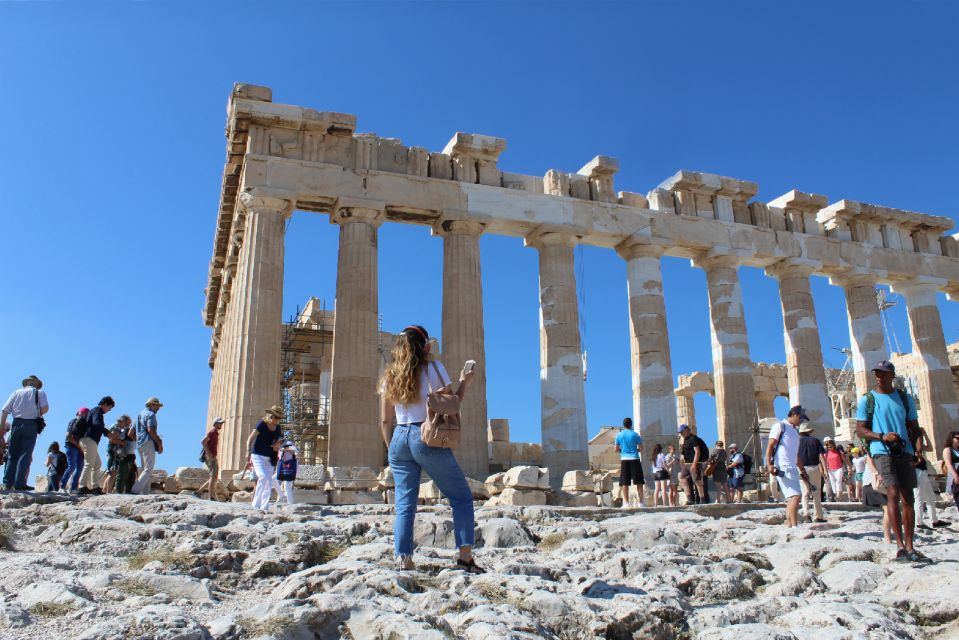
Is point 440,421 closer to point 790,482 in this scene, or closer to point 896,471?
point 896,471

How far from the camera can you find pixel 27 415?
478 inches

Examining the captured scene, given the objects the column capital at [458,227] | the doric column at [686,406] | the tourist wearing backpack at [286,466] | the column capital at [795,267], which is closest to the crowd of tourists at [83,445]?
the tourist wearing backpack at [286,466]

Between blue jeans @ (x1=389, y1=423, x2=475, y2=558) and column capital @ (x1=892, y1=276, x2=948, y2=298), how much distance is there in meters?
25.0

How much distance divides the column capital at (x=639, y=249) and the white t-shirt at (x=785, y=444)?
42.3ft

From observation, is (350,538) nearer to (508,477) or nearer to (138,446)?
(138,446)

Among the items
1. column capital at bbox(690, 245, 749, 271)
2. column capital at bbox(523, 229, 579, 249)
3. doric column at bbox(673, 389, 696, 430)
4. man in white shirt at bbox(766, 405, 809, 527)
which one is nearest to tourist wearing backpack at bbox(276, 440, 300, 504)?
man in white shirt at bbox(766, 405, 809, 527)

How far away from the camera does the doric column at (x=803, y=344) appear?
79.3 ft

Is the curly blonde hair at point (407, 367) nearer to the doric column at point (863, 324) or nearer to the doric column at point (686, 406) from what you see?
the doric column at point (863, 324)

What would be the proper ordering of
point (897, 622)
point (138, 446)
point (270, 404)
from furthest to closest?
point (270, 404), point (138, 446), point (897, 622)

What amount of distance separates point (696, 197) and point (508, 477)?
11.9m

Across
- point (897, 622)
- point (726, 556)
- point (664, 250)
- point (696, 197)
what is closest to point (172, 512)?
point (726, 556)

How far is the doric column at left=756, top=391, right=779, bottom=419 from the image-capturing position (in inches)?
1432

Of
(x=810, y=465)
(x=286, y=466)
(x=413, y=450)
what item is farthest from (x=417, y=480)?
(x=286, y=466)

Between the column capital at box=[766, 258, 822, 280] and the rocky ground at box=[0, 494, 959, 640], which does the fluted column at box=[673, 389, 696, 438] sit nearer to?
the column capital at box=[766, 258, 822, 280]
